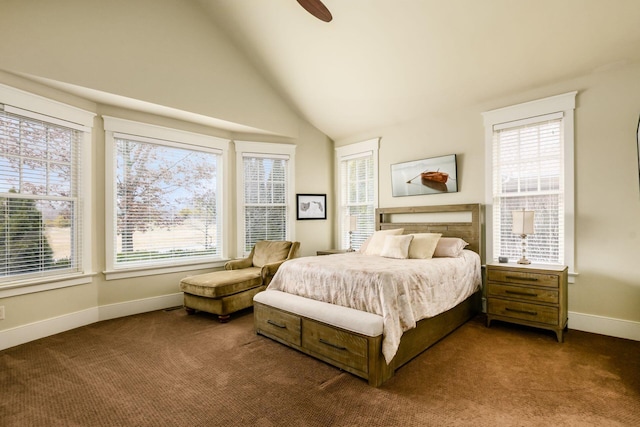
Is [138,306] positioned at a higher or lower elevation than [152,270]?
lower

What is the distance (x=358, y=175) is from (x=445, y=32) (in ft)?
8.77

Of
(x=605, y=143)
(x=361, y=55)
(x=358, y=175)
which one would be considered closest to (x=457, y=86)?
(x=361, y=55)

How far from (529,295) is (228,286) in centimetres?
334

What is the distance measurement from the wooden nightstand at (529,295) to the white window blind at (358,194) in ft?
7.36

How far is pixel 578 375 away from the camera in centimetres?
241

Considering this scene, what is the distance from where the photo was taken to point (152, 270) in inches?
169

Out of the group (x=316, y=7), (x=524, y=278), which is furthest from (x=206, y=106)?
(x=524, y=278)

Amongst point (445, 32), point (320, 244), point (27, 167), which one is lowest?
point (320, 244)

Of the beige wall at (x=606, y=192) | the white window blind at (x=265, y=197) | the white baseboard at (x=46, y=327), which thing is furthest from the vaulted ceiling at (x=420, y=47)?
the white baseboard at (x=46, y=327)

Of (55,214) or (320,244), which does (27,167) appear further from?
(320,244)

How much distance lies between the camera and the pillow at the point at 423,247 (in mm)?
3617

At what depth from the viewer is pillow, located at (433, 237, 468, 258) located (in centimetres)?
373

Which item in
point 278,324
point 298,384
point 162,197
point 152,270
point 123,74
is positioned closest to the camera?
point 298,384

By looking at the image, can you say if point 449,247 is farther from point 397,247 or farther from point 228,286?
point 228,286
